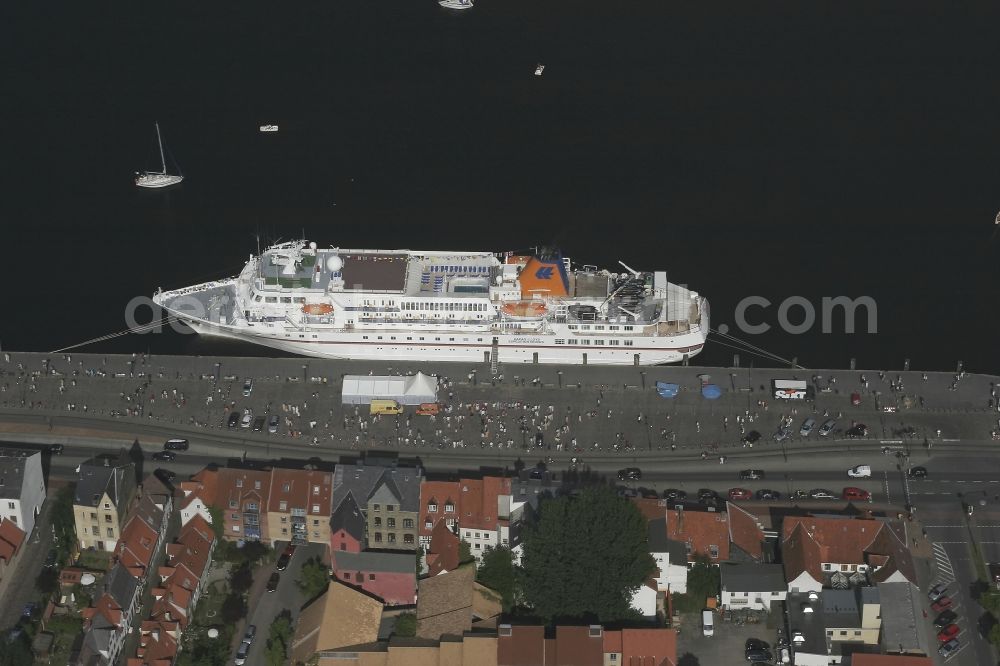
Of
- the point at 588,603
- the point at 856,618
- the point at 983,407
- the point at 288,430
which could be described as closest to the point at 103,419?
the point at 288,430

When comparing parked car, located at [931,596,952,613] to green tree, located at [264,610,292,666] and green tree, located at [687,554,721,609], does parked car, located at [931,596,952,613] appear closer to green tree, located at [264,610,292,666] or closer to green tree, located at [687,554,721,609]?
green tree, located at [687,554,721,609]

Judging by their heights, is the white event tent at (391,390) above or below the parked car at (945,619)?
above

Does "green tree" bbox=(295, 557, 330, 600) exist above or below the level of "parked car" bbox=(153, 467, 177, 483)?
below

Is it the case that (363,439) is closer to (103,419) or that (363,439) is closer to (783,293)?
(103,419)

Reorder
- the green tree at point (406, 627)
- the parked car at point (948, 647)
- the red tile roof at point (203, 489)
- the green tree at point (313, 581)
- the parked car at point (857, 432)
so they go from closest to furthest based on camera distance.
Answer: the parked car at point (948, 647) → the green tree at point (406, 627) → the green tree at point (313, 581) → the red tile roof at point (203, 489) → the parked car at point (857, 432)

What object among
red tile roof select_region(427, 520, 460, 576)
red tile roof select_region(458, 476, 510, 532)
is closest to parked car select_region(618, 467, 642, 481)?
red tile roof select_region(458, 476, 510, 532)

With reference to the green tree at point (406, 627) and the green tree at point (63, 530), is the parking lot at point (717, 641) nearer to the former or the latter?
the green tree at point (406, 627)

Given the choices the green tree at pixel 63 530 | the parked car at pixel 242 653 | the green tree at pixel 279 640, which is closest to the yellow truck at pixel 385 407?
the green tree at pixel 279 640
